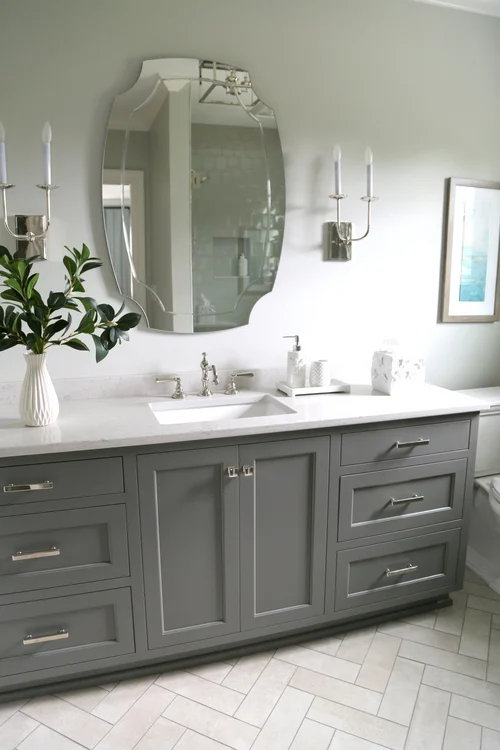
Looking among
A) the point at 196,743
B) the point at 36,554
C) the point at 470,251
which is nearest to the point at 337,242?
the point at 470,251

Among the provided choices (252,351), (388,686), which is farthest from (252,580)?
(252,351)

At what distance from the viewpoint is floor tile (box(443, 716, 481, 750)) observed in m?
1.54

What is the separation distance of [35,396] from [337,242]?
4.47 feet

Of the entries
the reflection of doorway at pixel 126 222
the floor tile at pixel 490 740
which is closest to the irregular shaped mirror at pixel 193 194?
the reflection of doorway at pixel 126 222

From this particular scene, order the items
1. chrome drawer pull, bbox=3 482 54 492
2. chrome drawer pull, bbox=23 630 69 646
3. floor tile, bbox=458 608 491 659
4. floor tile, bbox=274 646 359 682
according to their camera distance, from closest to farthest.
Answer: chrome drawer pull, bbox=3 482 54 492 < chrome drawer pull, bbox=23 630 69 646 < floor tile, bbox=274 646 359 682 < floor tile, bbox=458 608 491 659

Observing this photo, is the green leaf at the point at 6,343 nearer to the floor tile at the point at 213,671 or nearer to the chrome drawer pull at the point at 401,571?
the floor tile at the point at 213,671

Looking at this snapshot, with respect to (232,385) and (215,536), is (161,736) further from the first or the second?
(232,385)

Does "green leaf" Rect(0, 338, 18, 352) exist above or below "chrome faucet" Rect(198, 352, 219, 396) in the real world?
above

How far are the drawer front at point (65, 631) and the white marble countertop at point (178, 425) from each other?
19.5 inches

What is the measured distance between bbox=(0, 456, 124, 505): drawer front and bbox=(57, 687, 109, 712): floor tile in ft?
2.26

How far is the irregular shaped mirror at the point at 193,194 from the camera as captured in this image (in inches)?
77.2

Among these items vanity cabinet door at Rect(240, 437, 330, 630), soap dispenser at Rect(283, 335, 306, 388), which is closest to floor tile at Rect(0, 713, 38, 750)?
vanity cabinet door at Rect(240, 437, 330, 630)

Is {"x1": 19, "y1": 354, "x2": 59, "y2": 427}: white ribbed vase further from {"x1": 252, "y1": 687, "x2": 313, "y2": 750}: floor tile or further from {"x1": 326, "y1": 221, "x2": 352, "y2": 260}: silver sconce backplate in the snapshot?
{"x1": 326, "y1": 221, "x2": 352, "y2": 260}: silver sconce backplate

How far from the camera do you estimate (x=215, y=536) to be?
1.74 metres
